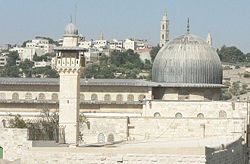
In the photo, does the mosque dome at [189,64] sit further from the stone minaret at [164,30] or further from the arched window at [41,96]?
the stone minaret at [164,30]

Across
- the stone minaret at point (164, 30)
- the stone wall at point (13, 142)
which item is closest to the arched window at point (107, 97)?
the stone wall at point (13, 142)

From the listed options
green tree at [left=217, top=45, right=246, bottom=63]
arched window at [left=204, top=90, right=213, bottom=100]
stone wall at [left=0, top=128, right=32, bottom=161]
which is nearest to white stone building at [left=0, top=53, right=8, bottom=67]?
green tree at [left=217, top=45, right=246, bottom=63]

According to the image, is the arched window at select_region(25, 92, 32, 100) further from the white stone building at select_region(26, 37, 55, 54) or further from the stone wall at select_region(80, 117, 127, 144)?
the white stone building at select_region(26, 37, 55, 54)

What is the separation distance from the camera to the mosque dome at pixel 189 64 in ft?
123

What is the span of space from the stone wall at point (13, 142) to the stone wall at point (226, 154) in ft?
22.5

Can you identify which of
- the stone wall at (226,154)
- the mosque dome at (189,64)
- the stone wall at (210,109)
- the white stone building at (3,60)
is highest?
the white stone building at (3,60)

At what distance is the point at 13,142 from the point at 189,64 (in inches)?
561

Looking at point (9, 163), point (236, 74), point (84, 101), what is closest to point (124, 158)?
point (9, 163)

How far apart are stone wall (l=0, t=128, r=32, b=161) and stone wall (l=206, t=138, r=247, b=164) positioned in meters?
6.85

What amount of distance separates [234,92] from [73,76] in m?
60.7

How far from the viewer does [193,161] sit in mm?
19391

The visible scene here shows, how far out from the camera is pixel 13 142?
25.5 metres

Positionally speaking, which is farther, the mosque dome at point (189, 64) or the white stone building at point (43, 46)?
the white stone building at point (43, 46)

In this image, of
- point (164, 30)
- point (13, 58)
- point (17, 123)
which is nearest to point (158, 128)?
point (17, 123)
